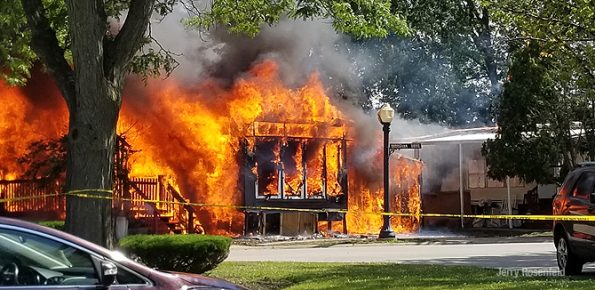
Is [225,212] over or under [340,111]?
under

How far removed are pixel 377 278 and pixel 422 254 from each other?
6788 mm

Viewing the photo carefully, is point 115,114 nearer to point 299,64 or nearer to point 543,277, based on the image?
point 543,277

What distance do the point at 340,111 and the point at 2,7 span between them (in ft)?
52.4

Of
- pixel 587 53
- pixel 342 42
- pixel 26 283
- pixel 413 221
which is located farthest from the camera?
pixel 342 42

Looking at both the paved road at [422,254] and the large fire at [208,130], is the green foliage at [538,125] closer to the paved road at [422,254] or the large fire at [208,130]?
the paved road at [422,254]

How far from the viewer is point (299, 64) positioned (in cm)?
2819

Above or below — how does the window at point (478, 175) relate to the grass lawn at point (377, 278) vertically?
above

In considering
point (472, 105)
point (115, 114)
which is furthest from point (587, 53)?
point (472, 105)

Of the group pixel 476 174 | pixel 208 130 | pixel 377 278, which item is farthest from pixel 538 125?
pixel 377 278

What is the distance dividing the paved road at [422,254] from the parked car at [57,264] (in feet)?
33.3

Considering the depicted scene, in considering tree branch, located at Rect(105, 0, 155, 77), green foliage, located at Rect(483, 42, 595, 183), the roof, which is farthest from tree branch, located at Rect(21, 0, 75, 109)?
the roof

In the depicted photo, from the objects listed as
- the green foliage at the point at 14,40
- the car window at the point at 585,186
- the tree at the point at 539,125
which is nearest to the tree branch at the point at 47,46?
the green foliage at the point at 14,40

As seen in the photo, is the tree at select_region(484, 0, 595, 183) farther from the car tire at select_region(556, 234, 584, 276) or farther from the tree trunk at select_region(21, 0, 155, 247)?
the tree trunk at select_region(21, 0, 155, 247)

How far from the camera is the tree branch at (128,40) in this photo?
36.0 feet
